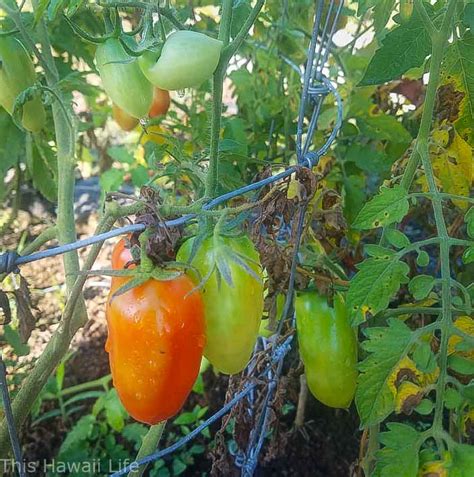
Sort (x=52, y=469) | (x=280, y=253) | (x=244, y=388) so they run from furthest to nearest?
1. (x=52, y=469)
2. (x=244, y=388)
3. (x=280, y=253)

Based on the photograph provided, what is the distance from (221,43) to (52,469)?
1083mm

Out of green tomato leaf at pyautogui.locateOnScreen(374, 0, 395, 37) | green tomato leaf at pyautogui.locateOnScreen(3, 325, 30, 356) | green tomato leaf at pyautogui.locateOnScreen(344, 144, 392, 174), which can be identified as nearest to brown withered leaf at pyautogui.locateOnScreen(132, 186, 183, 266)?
green tomato leaf at pyautogui.locateOnScreen(374, 0, 395, 37)

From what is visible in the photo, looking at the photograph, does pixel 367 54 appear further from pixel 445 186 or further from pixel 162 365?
pixel 162 365

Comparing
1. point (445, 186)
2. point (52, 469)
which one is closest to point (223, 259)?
point (445, 186)

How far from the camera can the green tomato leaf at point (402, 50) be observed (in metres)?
0.78

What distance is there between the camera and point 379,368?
0.71 m

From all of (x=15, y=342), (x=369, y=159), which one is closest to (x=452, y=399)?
(x=369, y=159)

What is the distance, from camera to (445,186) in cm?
97

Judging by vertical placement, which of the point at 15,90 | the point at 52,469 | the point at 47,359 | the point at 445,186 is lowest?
the point at 52,469

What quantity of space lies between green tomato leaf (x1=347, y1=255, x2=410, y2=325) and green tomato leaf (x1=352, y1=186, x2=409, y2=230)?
45 millimetres

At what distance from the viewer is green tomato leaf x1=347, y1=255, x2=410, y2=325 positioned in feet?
2.33

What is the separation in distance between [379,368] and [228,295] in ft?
0.75

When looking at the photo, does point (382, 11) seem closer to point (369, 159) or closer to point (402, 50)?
point (402, 50)

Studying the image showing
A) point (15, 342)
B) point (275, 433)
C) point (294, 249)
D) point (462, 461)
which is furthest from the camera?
point (15, 342)
